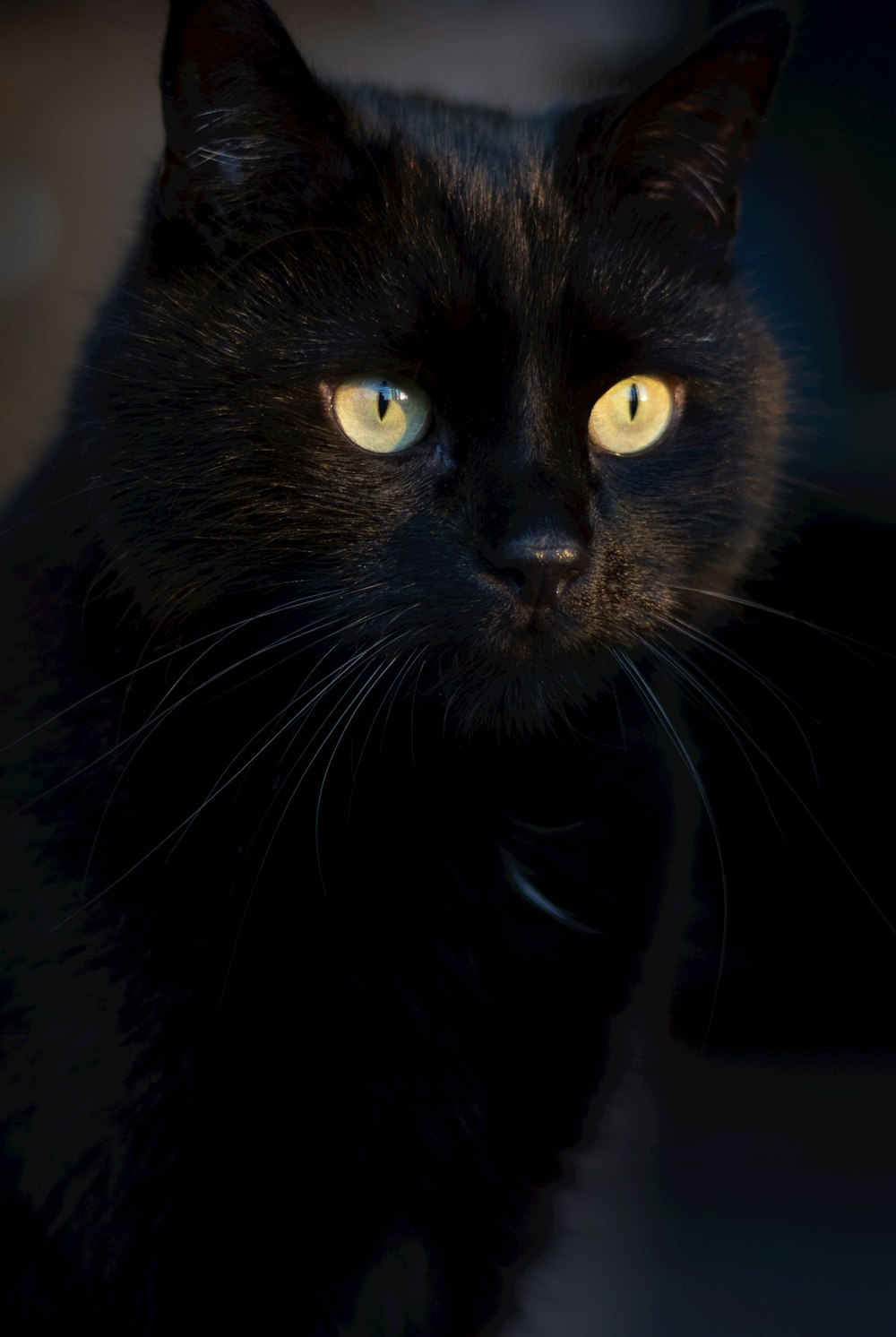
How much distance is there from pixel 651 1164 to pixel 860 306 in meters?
0.60

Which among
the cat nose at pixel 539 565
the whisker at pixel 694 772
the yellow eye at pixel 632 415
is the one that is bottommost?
the whisker at pixel 694 772

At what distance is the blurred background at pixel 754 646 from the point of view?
0.58 m

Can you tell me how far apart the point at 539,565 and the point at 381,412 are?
14cm

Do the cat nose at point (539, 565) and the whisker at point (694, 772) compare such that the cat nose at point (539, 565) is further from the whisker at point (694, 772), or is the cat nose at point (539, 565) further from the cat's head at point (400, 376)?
the whisker at point (694, 772)

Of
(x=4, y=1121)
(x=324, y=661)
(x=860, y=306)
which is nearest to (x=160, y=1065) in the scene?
(x=4, y=1121)

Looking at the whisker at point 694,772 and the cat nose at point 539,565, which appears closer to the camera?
the cat nose at point 539,565

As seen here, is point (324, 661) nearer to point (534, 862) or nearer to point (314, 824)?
point (314, 824)

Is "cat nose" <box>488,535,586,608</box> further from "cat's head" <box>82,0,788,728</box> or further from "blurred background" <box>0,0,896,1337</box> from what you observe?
"blurred background" <box>0,0,896,1337</box>

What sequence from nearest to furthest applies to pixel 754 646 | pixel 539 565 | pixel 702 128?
pixel 539 565, pixel 702 128, pixel 754 646

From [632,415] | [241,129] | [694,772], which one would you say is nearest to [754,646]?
[694,772]

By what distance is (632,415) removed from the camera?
61 cm

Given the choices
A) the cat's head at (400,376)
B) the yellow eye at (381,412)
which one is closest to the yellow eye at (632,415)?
the cat's head at (400,376)

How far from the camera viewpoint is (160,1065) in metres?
0.56

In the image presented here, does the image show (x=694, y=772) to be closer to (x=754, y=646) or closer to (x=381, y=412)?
(x=754, y=646)
